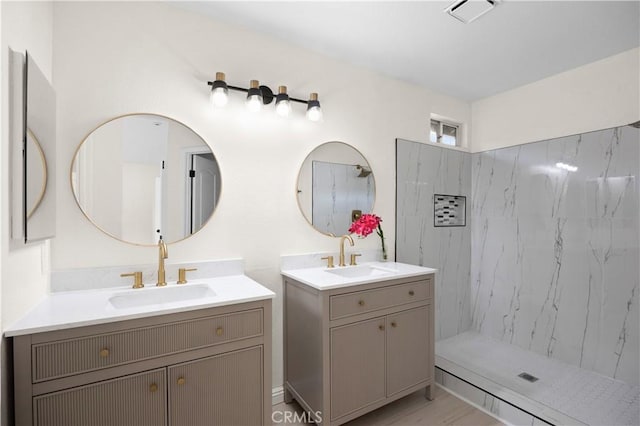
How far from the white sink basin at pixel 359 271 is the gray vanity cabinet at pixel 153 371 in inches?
32.5

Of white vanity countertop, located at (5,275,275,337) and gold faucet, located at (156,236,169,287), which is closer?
white vanity countertop, located at (5,275,275,337)

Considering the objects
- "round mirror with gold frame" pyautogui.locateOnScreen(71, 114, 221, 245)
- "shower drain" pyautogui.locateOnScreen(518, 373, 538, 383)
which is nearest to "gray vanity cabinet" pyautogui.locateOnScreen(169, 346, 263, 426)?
"round mirror with gold frame" pyautogui.locateOnScreen(71, 114, 221, 245)

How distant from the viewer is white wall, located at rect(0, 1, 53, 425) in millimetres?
1052

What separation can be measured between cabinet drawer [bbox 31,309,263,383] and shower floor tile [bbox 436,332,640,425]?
1869 mm

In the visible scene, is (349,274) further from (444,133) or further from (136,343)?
(444,133)

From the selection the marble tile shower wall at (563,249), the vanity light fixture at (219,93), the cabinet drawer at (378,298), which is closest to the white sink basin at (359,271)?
the cabinet drawer at (378,298)

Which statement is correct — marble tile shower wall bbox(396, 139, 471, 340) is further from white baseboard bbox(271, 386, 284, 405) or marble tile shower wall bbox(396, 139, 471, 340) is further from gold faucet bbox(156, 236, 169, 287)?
gold faucet bbox(156, 236, 169, 287)

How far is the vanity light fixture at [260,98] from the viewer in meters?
1.87

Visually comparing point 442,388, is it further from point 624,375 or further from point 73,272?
point 73,272

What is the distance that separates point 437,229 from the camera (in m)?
3.08

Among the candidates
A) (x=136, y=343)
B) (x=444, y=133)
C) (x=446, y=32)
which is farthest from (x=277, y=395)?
(x=444, y=133)

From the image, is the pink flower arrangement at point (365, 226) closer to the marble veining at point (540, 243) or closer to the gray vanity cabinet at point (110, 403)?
the marble veining at point (540, 243)

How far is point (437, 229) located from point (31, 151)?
2961 mm

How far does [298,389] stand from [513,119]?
119 inches
